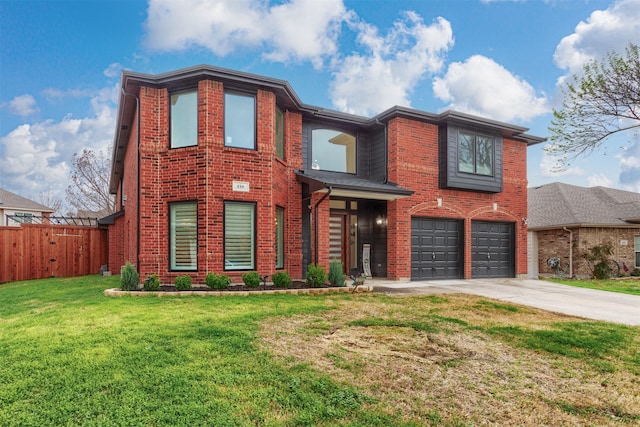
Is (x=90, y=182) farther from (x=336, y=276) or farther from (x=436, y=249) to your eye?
(x=436, y=249)

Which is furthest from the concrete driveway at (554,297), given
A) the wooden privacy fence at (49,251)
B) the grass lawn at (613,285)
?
the wooden privacy fence at (49,251)

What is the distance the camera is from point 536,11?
13.2 meters

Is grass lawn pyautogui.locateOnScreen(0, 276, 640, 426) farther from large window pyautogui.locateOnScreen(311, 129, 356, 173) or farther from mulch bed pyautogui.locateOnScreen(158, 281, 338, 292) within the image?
large window pyautogui.locateOnScreen(311, 129, 356, 173)

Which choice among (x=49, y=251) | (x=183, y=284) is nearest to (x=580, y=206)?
(x=183, y=284)

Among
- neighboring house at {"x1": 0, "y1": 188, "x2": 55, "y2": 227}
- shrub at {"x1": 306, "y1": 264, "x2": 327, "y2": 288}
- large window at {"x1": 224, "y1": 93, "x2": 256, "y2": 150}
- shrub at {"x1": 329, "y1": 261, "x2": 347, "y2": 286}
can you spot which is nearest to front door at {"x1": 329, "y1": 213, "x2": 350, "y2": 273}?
shrub at {"x1": 329, "y1": 261, "x2": 347, "y2": 286}

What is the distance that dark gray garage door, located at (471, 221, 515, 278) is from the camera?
1330 cm

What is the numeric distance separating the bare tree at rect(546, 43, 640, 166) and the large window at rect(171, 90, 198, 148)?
12.2 m

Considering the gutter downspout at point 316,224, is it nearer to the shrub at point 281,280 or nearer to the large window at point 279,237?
the large window at point 279,237

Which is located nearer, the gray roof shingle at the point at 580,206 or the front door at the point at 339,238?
the front door at the point at 339,238

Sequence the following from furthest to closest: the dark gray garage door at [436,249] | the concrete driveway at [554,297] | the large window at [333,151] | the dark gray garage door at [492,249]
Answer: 1. the dark gray garage door at [492,249]
2. the dark gray garage door at [436,249]
3. the large window at [333,151]
4. the concrete driveway at [554,297]

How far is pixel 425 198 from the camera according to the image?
12.3 m

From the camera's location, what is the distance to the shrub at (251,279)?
868 centimetres

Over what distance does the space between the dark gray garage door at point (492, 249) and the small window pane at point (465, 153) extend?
83.2 inches

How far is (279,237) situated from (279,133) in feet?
10.5
